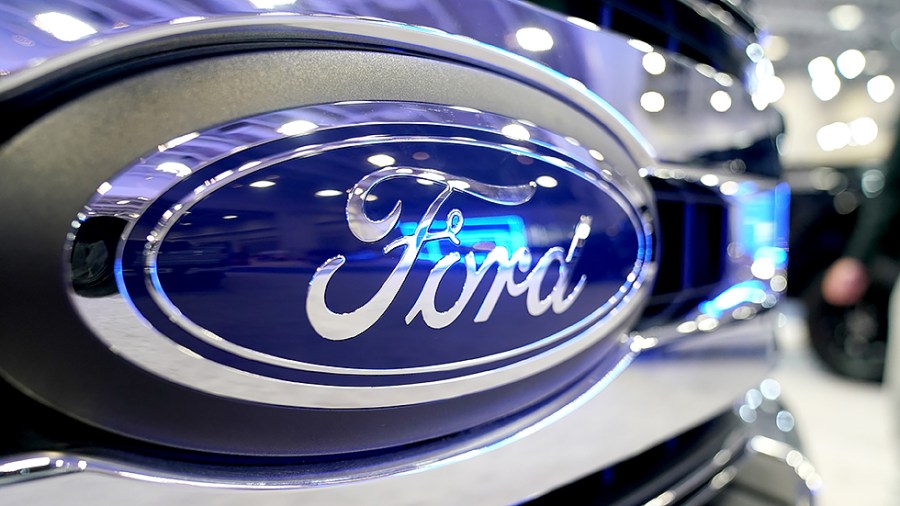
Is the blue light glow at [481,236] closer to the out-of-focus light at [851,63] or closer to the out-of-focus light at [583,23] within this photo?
the out-of-focus light at [583,23]

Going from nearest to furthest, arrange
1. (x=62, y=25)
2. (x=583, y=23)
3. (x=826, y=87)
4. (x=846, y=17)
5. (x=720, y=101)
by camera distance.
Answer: (x=62, y=25), (x=583, y=23), (x=720, y=101), (x=846, y=17), (x=826, y=87)

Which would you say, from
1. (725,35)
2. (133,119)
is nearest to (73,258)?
(133,119)

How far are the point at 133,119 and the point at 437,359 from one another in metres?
0.28

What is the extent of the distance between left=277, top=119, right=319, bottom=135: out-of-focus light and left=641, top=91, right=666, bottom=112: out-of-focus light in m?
0.38

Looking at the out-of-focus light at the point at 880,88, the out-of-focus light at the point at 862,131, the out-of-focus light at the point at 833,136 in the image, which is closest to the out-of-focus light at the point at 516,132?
the out-of-focus light at the point at 862,131

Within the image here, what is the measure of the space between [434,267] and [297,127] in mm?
146

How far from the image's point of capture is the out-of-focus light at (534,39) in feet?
1.66

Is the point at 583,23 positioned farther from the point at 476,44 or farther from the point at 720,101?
the point at 720,101

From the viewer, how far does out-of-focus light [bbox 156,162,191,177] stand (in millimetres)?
365

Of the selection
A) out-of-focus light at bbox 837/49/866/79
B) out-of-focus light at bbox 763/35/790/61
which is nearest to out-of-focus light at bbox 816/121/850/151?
out-of-focus light at bbox 837/49/866/79

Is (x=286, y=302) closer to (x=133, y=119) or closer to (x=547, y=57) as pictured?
(x=133, y=119)

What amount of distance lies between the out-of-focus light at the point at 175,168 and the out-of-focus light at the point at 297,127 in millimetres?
64

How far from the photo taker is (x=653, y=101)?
628 mm

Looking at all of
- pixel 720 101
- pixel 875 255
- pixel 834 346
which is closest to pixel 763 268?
pixel 720 101
